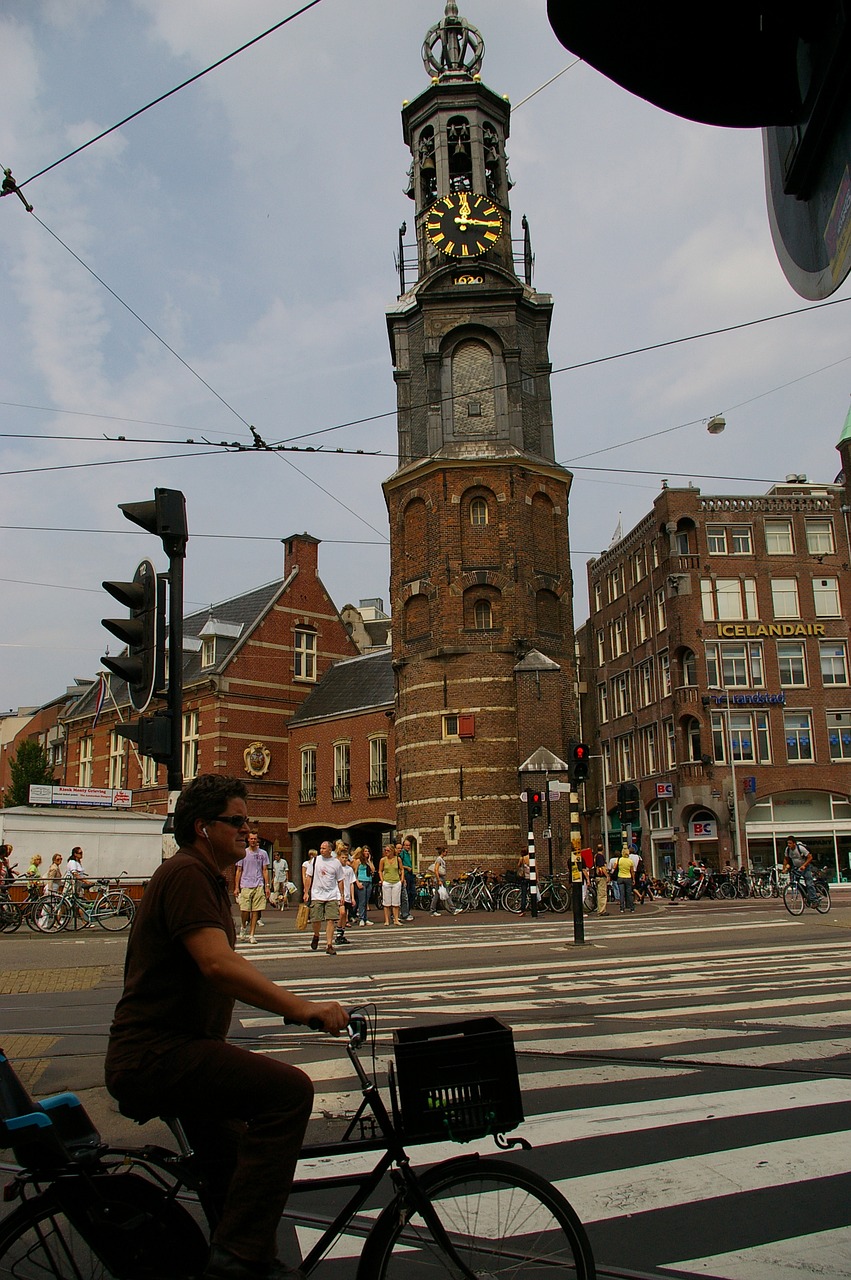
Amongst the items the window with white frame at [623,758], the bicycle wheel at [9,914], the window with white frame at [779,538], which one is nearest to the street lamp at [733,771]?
the window with white frame at [779,538]

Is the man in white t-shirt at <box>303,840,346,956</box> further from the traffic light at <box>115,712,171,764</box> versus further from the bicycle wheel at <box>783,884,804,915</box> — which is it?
the bicycle wheel at <box>783,884,804,915</box>

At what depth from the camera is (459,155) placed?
39.3 meters

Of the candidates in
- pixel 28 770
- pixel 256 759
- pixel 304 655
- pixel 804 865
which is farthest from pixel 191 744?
pixel 804 865

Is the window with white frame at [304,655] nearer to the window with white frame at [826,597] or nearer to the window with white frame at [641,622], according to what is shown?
the window with white frame at [641,622]

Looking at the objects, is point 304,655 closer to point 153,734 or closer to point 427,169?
point 427,169

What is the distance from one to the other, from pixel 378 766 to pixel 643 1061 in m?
36.0

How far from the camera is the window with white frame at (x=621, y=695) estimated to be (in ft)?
181

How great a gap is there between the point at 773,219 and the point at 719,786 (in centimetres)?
4427

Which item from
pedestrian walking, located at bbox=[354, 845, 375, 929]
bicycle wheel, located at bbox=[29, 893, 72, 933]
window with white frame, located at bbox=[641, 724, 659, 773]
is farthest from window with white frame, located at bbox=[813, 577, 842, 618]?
bicycle wheel, located at bbox=[29, 893, 72, 933]

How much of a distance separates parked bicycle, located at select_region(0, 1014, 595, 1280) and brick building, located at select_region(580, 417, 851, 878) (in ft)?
140

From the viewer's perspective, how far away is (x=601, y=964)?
43.4 ft

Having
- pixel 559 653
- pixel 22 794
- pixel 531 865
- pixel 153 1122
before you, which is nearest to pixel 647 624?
pixel 559 653

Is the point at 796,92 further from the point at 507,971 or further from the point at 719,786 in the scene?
the point at 719,786

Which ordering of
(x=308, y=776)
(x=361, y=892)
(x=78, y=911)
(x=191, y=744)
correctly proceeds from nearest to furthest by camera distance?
(x=78, y=911) < (x=361, y=892) < (x=308, y=776) < (x=191, y=744)
